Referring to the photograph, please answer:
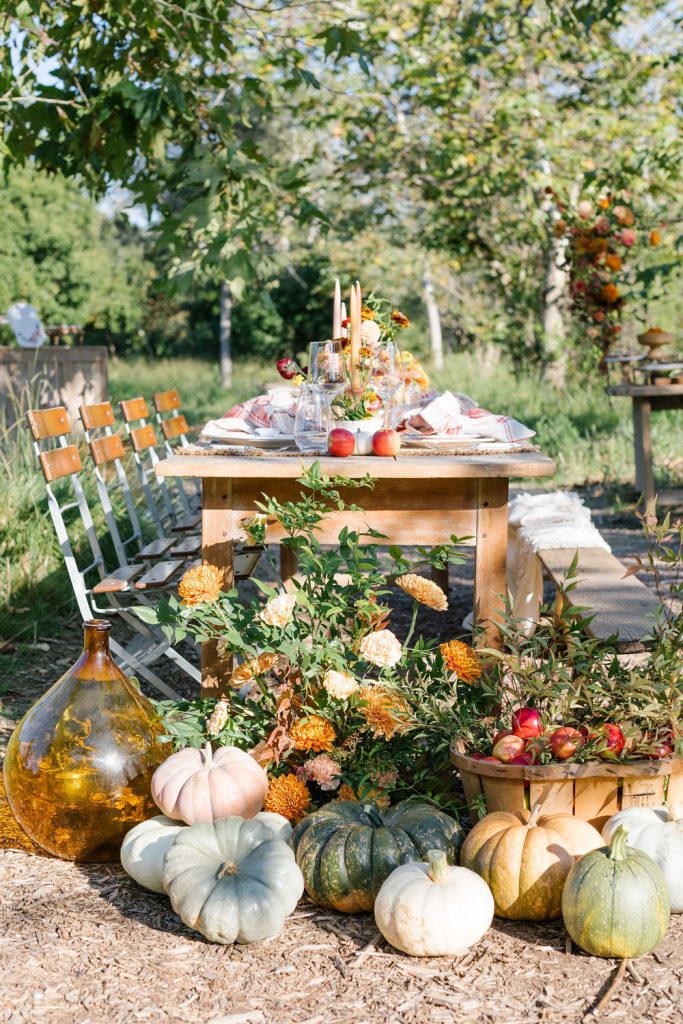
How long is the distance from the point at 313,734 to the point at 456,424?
131cm

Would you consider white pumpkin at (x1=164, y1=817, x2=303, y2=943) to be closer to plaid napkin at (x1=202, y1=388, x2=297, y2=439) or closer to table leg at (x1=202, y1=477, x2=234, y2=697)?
table leg at (x1=202, y1=477, x2=234, y2=697)

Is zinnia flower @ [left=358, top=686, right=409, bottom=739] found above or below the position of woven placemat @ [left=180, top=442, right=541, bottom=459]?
below

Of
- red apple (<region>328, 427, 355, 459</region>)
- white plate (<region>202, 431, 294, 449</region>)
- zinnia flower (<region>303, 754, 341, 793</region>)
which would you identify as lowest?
zinnia flower (<region>303, 754, 341, 793</region>)

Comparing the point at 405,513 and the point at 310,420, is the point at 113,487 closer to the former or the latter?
the point at 310,420

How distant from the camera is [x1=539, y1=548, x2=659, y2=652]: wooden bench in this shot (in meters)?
3.01

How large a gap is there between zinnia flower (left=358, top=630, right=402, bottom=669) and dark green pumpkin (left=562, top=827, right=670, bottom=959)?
68cm

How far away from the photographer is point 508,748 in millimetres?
2578

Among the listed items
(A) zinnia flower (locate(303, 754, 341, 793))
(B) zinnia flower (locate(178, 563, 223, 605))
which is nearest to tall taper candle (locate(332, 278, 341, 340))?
(B) zinnia flower (locate(178, 563, 223, 605))

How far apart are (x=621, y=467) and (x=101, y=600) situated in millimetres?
5431

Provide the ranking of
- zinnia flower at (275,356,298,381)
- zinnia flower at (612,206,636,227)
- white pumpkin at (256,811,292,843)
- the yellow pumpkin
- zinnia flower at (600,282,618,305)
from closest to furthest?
1. the yellow pumpkin
2. white pumpkin at (256,811,292,843)
3. zinnia flower at (275,356,298,381)
4. zinnia flower at (612,206,636,227)
5. zinnia flower at (600,282,618,305)

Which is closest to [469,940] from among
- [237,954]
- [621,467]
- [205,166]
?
[237,954]

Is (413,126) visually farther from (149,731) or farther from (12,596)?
(149,731)

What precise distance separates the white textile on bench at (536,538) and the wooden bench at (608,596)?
128mm

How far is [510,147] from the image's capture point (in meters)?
11.4
